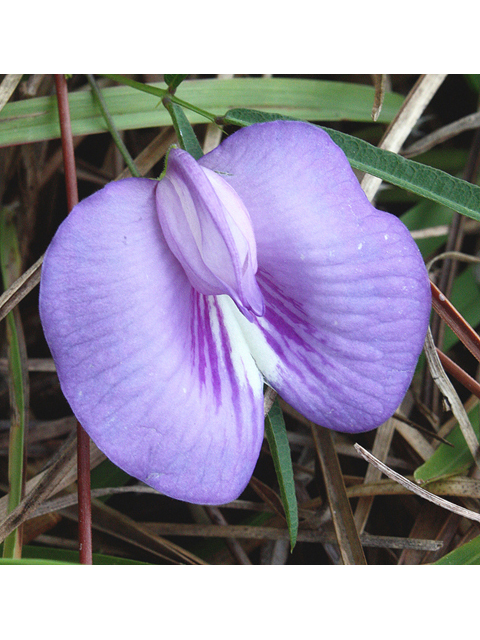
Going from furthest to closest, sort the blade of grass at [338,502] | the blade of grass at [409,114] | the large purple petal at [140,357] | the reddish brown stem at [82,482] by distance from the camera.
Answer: the blade of grass at [409,114], the blade of grass at [338,502], the reddish brown stem at [82,482], the large purple petal at [140,357]

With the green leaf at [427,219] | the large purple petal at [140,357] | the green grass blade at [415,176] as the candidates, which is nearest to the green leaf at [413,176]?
the green grass blade at [415,176]

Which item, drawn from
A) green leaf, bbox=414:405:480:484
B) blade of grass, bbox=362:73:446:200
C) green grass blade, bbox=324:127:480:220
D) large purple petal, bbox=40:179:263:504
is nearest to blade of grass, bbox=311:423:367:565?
green leaf, bbox=414:405:480:484

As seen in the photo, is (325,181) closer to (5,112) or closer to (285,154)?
(285,154)

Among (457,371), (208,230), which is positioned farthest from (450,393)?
(208,230)

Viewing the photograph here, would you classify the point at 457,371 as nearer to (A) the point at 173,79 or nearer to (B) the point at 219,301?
(B) the point at 219,301

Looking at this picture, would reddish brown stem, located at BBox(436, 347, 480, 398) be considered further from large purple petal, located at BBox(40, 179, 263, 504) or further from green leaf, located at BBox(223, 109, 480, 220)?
large purple petal, located at BBox(40, 179, 263, 504)

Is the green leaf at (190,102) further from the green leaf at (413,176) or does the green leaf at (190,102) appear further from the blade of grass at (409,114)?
the green leaf at (413,176)
